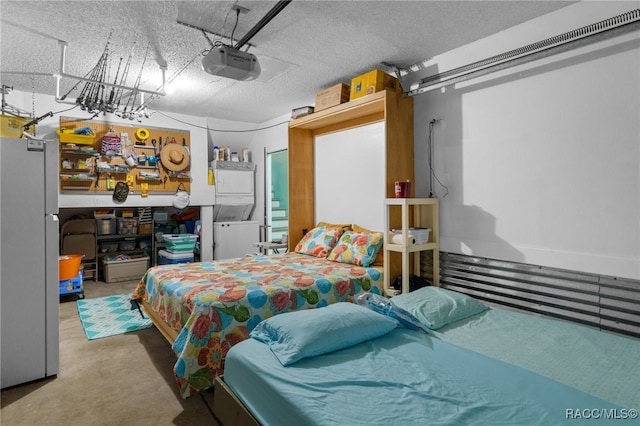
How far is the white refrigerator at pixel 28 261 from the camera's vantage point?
2.43 m

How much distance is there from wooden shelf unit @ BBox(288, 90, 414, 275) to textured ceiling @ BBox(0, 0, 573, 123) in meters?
0.42

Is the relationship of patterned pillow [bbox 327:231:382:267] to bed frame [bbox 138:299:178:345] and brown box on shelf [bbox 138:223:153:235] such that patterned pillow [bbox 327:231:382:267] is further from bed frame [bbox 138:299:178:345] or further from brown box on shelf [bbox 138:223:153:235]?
brown box on shelf [bbox 138:223:153:235]

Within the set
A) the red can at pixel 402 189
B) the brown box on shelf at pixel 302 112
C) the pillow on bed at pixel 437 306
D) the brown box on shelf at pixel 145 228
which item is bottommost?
the pillow on bed at pixel 437 306

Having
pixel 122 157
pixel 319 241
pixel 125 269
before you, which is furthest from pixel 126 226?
pixel 319 241

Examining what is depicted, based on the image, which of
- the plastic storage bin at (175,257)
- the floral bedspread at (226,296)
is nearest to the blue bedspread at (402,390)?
the floral bedspread at (226,296)

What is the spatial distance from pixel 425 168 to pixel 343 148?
119cm

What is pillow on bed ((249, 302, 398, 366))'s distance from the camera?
1.71 metres

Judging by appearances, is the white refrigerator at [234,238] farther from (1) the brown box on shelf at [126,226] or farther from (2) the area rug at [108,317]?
(2) the area rug at [108,317]

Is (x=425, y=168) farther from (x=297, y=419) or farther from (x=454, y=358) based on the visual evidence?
(x=297, y=419)

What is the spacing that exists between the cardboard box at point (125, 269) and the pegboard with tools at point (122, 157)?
1.12 m

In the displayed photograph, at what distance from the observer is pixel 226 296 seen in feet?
8.27

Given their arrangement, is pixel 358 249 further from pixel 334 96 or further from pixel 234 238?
pixel 234 238

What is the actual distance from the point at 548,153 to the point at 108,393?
3558mm

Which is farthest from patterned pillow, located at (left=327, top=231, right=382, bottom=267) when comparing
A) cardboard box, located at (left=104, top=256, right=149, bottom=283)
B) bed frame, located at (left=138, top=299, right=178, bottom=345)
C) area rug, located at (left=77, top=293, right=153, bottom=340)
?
cardboard box, located at (left=104, top=256, right=149, bottom=283)
